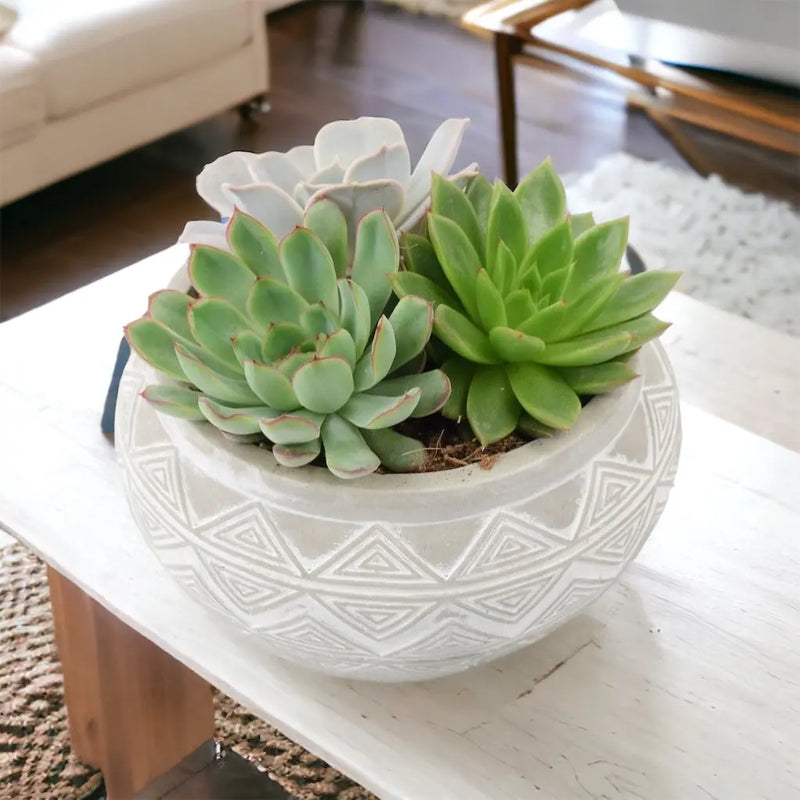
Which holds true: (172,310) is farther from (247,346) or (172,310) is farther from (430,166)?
(430,166)

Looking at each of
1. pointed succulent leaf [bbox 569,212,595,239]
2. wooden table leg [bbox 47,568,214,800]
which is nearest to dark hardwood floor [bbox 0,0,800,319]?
wooden table leg [bbox 47,568,214,800]

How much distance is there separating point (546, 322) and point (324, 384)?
13 centimetres

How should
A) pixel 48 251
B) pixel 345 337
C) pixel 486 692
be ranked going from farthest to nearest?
pixel 48 251 → pixel 486 692 → pixel 345 337

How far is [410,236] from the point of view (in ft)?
1.98

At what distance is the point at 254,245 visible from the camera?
55 cm

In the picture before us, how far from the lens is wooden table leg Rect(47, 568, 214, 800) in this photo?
84 cm

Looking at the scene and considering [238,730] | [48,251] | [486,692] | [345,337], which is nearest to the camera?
[345,337]

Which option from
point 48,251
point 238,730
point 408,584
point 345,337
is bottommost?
point 238,730

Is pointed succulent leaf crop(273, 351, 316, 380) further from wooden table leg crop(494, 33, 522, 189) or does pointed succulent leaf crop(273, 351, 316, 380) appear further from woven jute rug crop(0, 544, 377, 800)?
wooden table leg crop(494, 33, 522, 189)

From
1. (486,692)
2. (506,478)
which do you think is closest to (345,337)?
(506,478)

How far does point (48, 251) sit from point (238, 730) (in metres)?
1.27

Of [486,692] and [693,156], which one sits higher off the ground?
[486,692]

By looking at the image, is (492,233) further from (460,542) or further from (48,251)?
(48,251)

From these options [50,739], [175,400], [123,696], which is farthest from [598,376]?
[50,739]
